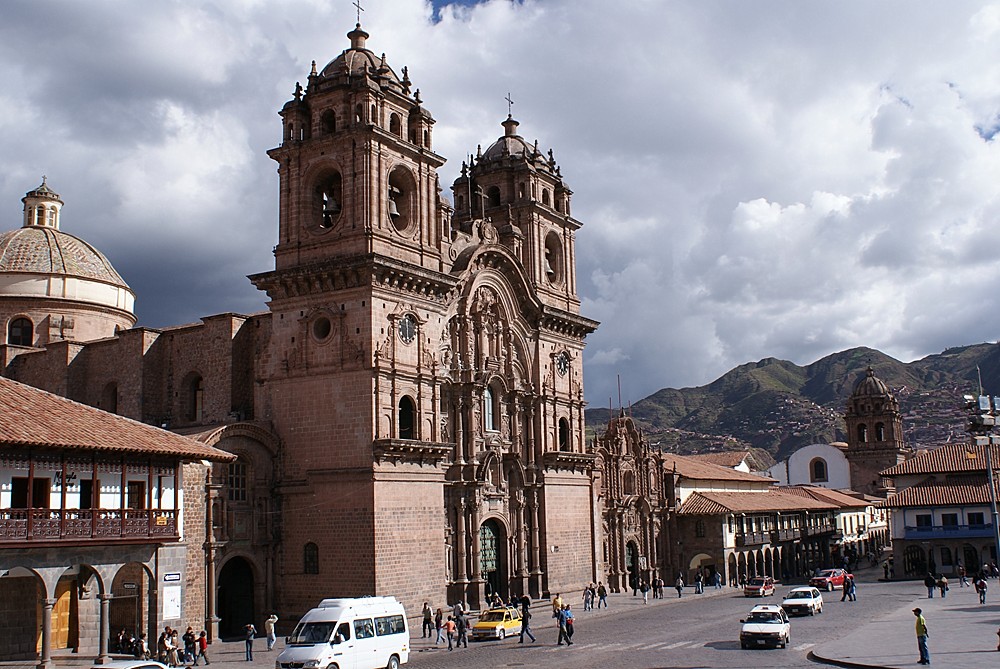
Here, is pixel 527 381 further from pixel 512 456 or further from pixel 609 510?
pixel 609 510

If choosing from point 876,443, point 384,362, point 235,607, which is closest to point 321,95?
point 384,362

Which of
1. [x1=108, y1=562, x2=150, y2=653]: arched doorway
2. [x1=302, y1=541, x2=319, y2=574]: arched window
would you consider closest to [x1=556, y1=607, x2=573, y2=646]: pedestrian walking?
[x1=302, y1=541, x2=319, y2=574]: arched window

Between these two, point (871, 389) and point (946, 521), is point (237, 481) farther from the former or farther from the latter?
point (871, 389)

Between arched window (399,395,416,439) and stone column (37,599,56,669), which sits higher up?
arched window (399,395,416,439)

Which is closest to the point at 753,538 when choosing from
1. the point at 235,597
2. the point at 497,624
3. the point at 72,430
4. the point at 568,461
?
the point at 568,461

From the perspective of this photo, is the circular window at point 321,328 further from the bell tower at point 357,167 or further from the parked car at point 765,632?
the parked car at point 765,632

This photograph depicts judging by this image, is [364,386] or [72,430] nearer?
[72,430]

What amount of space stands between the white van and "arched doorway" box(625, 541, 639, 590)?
3407 centimetres

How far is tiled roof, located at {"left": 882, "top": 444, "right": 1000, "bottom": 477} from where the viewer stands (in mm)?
71125

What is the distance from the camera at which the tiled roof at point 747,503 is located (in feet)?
225

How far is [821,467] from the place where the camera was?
11481 cm

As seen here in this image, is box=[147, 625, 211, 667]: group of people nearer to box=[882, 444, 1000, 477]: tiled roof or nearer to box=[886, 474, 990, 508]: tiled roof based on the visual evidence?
box=[886, 474, 990, 508]: tiled roof

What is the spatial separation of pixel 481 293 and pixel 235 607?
18.4 meters

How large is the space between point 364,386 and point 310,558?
7281 mm
